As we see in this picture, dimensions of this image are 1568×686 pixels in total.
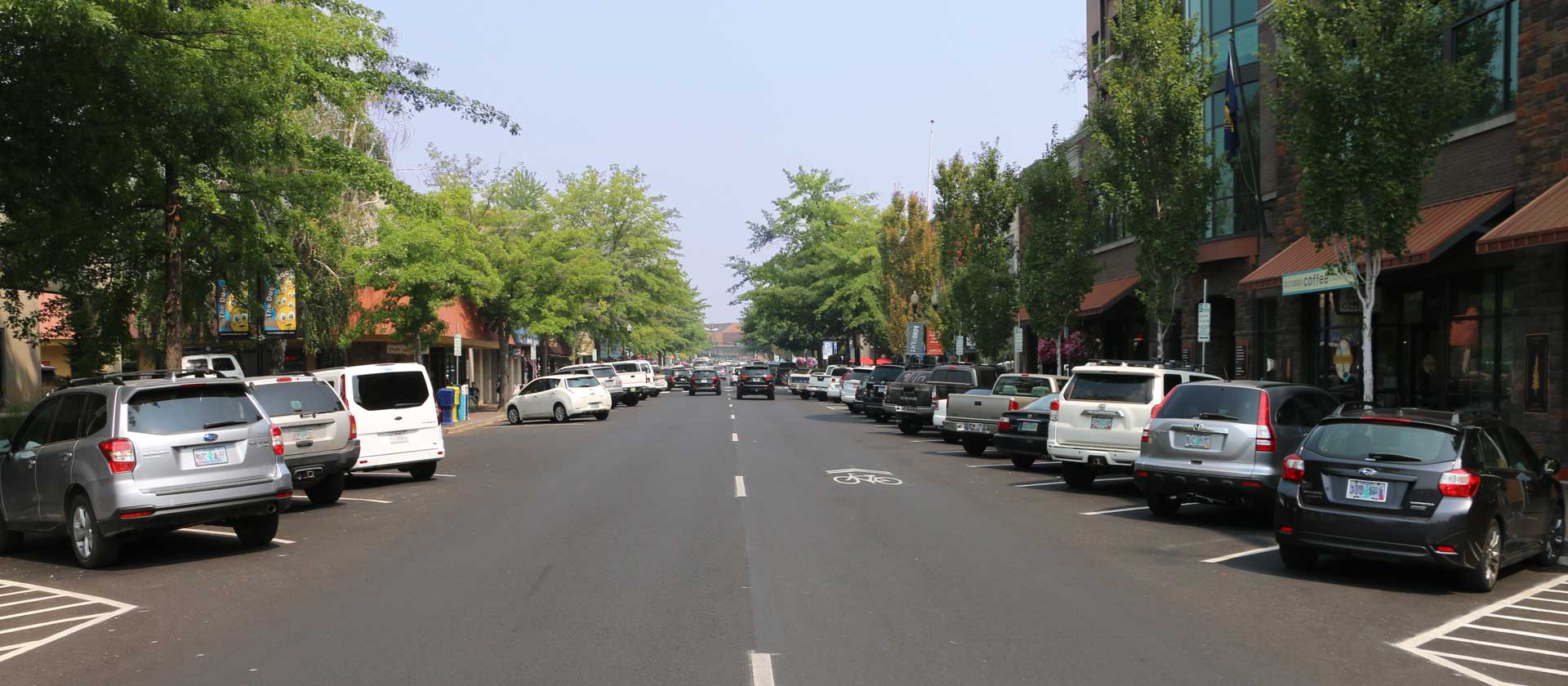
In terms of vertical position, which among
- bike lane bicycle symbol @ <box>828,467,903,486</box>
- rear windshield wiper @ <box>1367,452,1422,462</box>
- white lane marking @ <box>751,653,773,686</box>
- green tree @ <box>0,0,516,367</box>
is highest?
green tree @ <box>0,0,516,367</box>

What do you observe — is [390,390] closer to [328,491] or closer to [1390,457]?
[328,491]

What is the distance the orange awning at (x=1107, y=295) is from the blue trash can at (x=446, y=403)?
60.3 feet

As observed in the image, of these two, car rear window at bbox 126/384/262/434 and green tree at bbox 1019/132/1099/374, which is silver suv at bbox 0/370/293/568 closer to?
car rear window at bbox 126/384/262/434

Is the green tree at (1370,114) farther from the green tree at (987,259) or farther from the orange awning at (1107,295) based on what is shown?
the green tree at (987,259)

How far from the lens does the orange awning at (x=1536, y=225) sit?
14.3 meters

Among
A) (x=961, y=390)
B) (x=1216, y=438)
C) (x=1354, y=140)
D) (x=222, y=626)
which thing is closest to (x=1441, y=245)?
(x=1354, y=140)

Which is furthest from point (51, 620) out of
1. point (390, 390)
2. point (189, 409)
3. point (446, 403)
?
point (446, 403)

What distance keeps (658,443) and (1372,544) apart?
1764 cm

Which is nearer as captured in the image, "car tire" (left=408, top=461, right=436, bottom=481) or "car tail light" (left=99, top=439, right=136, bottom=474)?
"car tail light" (left=99, top=439, right=136, bottom=474)

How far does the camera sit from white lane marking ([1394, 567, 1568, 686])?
6.88m

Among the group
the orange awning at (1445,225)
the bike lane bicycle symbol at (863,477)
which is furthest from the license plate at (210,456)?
the orange awning at (1445,225)

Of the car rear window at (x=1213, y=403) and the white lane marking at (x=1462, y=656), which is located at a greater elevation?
the car rear window at (x=1213, y=403)

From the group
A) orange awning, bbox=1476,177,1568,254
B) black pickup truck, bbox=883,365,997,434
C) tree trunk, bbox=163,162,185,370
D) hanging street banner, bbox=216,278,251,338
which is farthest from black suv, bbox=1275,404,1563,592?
hanging street banner, bbox=216,278,251,338

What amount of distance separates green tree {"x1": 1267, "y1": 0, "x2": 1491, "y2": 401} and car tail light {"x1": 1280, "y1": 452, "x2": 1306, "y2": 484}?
19.6 ft
